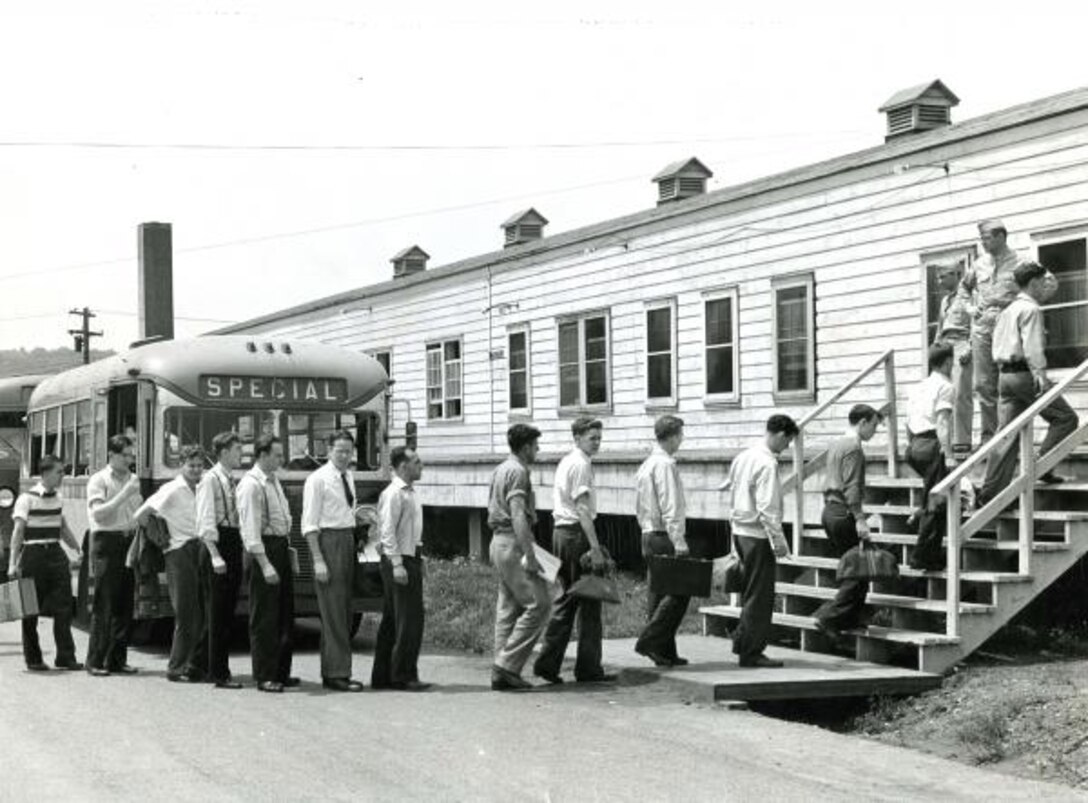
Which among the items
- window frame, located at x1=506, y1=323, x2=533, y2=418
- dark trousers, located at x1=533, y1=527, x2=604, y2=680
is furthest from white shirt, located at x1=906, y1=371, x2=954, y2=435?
window frame, located at x1=506, y1=323, x2=533, y2=418

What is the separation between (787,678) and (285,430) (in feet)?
19.2

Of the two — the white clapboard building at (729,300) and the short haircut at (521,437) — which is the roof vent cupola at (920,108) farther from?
the short haircut at (521,437)

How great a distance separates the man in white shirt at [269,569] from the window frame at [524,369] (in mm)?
12601

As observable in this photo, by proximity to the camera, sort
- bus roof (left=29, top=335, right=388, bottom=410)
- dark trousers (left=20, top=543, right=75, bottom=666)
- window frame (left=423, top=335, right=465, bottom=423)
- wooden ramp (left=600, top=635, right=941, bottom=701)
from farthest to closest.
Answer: window frame (left=423, top=335, right=465, bottom=423), bus roof (left=29, top=335, right=388, bottom=410), dark trousers (left=20, top=543, right=75, bottom=666), wooden ramp (left=600, top=635, right=941, bottom=701)

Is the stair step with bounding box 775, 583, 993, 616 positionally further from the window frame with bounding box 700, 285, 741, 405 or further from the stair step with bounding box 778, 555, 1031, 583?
the window frame with bounding box 700, 285, 741, 405

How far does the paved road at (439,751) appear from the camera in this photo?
24.3 feet

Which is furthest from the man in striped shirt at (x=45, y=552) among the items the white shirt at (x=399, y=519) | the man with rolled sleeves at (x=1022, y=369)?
the man with rolled sleeves at (x=1022, y=369)

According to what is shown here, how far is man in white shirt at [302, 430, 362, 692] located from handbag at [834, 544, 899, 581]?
361 centimetres

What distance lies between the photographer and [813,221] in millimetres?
17359

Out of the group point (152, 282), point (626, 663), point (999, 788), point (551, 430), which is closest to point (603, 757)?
point (999, 788)

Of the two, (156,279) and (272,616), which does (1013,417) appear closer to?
(272,616)

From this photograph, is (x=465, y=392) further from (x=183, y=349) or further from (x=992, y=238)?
(x=992, y=238)

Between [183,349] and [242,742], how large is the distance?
6.22 meters

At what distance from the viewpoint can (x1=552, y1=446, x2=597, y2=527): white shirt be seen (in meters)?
10.8
